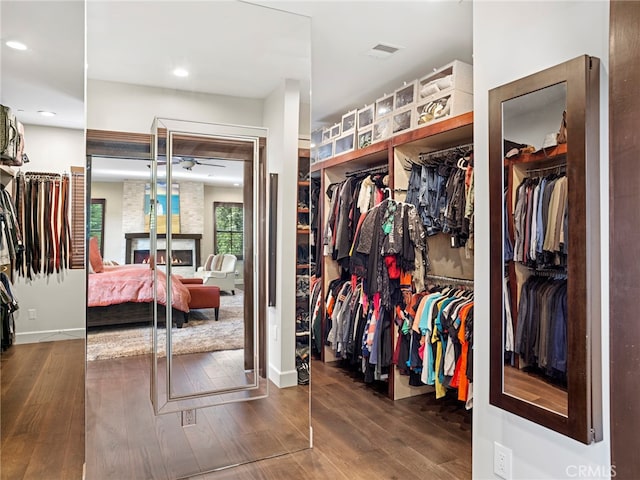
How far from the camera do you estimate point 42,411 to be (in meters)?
2.92

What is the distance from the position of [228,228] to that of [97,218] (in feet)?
2.17

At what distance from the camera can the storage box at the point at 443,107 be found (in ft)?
8.82

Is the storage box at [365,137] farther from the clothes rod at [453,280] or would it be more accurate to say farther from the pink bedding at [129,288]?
the pink bedding at [129,288]

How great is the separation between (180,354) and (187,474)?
23.9 inches

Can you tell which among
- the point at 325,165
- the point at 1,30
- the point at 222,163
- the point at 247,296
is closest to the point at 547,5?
the point at 222,163

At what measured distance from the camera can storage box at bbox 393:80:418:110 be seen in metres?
3.04

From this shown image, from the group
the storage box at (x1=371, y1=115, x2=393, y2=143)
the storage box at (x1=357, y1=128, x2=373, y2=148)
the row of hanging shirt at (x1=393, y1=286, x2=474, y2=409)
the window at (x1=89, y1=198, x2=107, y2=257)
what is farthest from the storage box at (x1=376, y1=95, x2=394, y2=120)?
the window at (x1=89, y1=198, x2=107, y2=257)

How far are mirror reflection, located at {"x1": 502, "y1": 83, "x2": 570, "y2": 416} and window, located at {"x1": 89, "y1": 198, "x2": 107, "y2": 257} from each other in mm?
1817

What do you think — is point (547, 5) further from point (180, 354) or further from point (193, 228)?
point (180, 354)

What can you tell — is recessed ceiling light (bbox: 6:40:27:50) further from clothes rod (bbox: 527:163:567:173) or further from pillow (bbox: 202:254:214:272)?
clothes rod (bbox: 527:163:567:173)

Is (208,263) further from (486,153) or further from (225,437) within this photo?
(486,153)

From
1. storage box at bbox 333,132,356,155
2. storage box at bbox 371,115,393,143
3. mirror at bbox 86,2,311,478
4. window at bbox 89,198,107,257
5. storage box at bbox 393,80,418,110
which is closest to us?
window at bbox 89,198,107,257

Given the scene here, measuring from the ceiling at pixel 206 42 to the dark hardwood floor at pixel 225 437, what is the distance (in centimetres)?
156

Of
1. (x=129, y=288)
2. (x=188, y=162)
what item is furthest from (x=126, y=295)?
(x=188, y=162)
